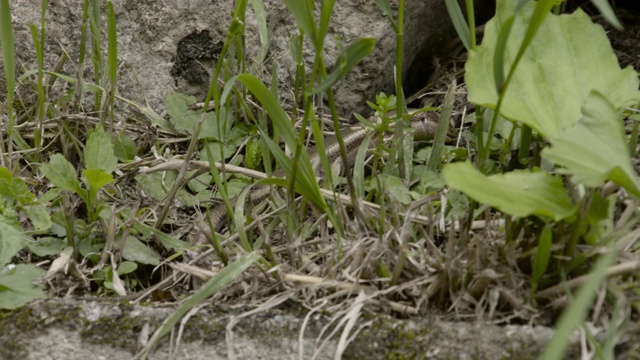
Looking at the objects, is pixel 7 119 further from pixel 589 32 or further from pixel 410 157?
pixel 589 32

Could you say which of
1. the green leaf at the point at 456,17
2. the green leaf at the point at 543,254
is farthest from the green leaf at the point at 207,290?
the green leaf at the point at 456,17

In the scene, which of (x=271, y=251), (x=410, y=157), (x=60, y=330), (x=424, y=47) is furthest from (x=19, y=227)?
(x=424, y=47)

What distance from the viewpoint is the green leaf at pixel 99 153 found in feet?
7.52

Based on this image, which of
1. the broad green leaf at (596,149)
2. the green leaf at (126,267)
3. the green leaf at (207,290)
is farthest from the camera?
the green leaf at (126,267)

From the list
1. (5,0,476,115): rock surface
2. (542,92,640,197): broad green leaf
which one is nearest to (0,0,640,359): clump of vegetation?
(542,92,640,197): broad green leaf

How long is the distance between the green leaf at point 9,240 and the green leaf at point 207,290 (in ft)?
1.55

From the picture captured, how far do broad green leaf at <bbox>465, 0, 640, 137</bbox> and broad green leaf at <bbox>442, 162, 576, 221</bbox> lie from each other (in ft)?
0.65

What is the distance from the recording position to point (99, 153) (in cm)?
231

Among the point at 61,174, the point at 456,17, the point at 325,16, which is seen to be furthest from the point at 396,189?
the point at 61,174

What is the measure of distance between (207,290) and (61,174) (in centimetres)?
70

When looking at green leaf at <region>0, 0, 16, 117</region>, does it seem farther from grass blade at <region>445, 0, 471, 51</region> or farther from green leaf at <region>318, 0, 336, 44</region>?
grass blade at <region>445, 0, 471, 51</region>

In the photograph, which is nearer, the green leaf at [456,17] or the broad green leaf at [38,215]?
the green leaf at [456,17]

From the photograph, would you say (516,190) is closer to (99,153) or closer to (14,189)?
(99,153)

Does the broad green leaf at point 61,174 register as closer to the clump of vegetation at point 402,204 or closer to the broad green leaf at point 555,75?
the clump of vegetation at point 402,204
